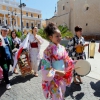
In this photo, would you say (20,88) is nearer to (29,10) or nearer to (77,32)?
(77,32)

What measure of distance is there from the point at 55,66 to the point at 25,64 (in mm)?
2955

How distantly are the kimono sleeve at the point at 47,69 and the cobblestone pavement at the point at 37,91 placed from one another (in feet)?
5.20

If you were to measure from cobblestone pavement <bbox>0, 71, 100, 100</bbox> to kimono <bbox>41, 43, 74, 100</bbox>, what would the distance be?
4.21 ft

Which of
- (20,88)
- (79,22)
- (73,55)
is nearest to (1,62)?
(20,88)

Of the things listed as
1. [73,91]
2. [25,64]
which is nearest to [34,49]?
[25,64]

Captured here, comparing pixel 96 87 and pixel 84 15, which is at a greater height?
pixel 84 15

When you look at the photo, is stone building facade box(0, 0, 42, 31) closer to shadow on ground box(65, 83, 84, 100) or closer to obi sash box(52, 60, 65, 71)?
shadow on ground box(65, 83, 84, 100)

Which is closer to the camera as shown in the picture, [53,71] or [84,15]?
[53,71]

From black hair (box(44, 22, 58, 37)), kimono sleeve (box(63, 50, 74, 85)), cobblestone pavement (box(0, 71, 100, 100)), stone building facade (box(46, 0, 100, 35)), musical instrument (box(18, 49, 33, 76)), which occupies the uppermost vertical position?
stone building facade (box(46, 0, 100, 35))

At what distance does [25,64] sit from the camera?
4.87m

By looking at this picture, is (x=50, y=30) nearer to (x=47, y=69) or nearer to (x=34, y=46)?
(x=47, y=69)

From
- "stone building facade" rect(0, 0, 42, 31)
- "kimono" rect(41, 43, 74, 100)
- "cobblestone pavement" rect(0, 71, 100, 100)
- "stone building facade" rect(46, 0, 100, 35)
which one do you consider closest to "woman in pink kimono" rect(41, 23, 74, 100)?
"kimono" rect(41, 43, 74, 100)

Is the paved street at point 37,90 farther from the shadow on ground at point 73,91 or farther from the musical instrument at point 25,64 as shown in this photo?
the musical instrument at point 25,64

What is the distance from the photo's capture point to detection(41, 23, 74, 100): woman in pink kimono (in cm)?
199
